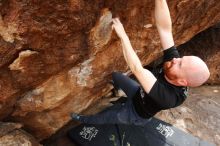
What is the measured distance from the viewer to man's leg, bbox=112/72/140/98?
4527 millimetres

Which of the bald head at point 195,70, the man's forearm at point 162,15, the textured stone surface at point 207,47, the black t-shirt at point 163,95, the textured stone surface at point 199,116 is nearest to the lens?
the bald head at point 195,70

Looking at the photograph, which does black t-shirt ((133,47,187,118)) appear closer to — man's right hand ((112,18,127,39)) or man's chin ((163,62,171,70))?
man's chin ((163,62,171,70))

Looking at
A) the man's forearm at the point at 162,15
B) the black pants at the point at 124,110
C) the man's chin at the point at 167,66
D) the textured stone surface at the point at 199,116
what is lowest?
the textured stone surface at the point at 199,116

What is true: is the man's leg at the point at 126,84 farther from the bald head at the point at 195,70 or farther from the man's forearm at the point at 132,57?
the bald head at the point at 195,70

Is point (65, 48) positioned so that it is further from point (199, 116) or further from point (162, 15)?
point (199, 116)

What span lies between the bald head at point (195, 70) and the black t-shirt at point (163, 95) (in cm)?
32

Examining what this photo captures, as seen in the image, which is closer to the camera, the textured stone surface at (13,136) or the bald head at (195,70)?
the bald head at (195,70)

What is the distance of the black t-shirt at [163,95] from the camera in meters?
3.73

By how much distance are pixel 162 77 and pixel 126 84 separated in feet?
2.45

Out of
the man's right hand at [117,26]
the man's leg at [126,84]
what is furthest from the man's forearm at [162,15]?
the man's leg at [126,84]

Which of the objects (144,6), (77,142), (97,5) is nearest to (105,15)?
(97,5)

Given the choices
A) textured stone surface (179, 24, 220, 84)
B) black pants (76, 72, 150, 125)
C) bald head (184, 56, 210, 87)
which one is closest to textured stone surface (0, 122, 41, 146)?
black pants (76, 72, 150, 125)

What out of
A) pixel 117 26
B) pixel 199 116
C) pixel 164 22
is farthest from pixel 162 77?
pixel 199 116

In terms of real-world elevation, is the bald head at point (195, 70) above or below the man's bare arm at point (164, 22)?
below
